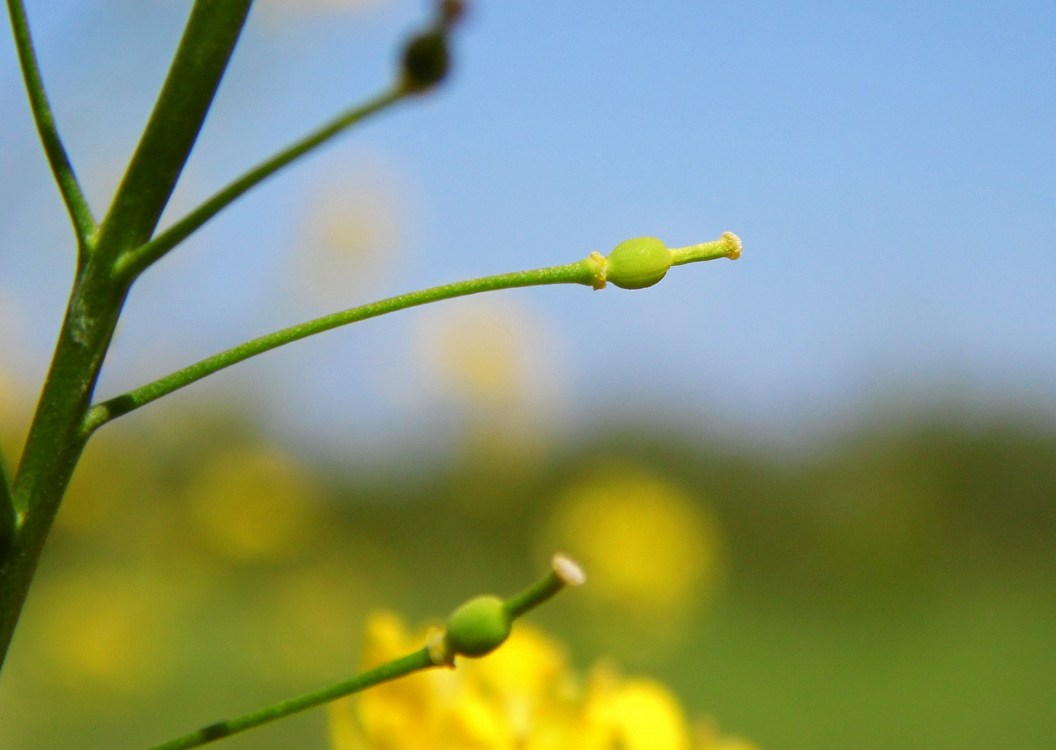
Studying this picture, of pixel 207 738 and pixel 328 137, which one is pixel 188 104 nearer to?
pixel 328 137

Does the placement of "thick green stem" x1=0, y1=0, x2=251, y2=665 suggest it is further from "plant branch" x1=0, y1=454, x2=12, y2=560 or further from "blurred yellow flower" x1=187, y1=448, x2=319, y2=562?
"blurred yellow flower" x1=187, y1=448, x2=319, y2=562

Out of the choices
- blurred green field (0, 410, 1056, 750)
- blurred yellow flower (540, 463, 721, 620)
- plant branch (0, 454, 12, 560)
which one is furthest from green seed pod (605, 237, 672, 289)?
blurred yellow flower (540, 463, 721, 620)

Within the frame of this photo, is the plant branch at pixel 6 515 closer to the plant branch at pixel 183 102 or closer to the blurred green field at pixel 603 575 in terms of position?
the plant branch at pixel 183 102

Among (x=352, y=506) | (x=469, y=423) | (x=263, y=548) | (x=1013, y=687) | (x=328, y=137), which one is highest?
(x=352, y=506)

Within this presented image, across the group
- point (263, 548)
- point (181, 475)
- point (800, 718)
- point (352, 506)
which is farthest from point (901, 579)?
point (181, 475)

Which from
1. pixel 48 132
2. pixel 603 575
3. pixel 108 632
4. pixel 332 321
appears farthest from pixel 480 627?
pixel 603 575
